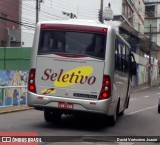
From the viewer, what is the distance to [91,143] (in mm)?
11375

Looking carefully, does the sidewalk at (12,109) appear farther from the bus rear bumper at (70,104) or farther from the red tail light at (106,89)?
the red tail light at (106,89)

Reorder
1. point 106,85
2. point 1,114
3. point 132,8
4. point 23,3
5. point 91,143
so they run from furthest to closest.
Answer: point 132,8, point 23,3, point 1,114, point 106,85, point 91,143

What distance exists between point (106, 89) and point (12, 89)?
8407mm

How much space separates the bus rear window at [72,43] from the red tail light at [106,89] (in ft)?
2.16

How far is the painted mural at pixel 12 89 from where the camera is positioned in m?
20.4

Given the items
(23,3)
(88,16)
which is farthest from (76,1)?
(23,3)

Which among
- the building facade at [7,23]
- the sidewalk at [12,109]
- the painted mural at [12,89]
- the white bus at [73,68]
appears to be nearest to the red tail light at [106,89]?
the white bus at [73,68]

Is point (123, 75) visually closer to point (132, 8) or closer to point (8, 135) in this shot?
point (8, 135)

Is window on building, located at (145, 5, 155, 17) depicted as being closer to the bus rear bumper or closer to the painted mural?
the painted mural

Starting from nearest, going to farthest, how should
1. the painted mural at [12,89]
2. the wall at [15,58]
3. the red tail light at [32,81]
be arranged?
the red tail light at [32,81]
the painted mural at [12,89]
the wall at [15,58]

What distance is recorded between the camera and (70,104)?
44.3 ft

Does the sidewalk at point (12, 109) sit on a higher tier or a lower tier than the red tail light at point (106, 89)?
lower

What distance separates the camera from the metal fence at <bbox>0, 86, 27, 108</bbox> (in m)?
20.2

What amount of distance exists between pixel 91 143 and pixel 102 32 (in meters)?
3.73
